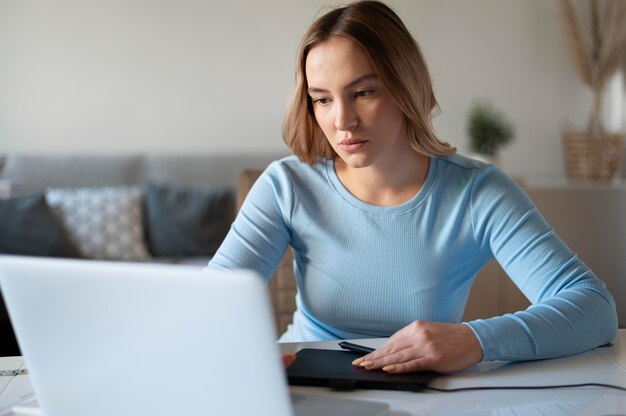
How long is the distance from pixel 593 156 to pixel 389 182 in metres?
2.50

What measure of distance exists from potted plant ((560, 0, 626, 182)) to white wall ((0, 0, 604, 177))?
11cm

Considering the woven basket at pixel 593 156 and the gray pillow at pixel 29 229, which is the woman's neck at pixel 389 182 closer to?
the gray pillow at pixel 29 229

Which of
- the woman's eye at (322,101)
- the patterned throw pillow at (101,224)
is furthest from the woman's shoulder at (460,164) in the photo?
the patterned throw pillow at (101,224)

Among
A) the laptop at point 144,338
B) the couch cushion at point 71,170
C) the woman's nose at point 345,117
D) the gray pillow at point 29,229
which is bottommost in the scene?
the gray pillow at point 29,229

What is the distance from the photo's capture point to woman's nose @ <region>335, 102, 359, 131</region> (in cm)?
138

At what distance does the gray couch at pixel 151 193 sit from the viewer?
3232mm

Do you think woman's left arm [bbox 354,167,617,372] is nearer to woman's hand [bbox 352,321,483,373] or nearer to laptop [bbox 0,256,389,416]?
woman's hand [bbox 352,321,483,373]

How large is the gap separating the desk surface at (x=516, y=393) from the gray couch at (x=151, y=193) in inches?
82.9

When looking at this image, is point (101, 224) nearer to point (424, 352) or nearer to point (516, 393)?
point (424, 352)

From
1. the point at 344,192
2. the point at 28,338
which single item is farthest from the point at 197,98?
the point at 28,338

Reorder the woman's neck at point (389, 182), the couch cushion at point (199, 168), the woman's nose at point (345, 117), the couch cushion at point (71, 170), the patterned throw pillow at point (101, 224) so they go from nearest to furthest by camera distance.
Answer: the woman's nose at point (345, 117), the woman's neck at point (389, 182), the patterned throw pillow at point (101, 224), the couch cushion at point (71, 170), the couch cushion at point (199, 168)

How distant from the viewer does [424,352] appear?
1098 millimetres

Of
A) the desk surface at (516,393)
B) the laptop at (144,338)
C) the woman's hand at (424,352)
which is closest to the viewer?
the laptop at (144,338)

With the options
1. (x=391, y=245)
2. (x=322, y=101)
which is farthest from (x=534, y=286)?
(x=322, y=101)
